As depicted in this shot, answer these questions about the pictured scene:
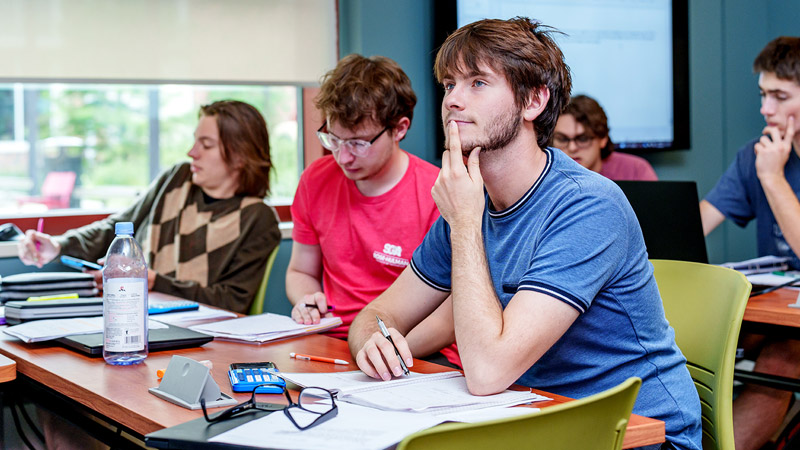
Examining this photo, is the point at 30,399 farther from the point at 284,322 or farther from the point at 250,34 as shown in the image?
the point at 250,34

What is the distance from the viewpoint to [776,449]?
107 inches

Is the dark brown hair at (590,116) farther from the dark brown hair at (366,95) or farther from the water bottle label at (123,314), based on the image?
the water bottle label at (123,314)

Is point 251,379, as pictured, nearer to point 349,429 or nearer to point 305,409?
point 305,409

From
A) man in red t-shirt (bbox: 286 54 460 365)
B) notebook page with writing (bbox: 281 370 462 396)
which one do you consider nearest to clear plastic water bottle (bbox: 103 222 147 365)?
notebook page with writing (bbox: 281 370 462 396)

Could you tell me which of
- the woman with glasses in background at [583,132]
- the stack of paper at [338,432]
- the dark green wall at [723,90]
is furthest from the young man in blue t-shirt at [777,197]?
the stack of paper at [338,432]

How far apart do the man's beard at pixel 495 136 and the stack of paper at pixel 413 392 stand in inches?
16.5

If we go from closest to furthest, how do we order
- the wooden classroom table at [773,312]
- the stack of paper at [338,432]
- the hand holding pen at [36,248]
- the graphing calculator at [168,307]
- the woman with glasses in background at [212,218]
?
the stack of paper at [338,432] → the wooden classroom table at [773,312] → the graphing calculator at [168,307] → the hand holding pen at [36,248] → the woman with glasses in background at [212,218]

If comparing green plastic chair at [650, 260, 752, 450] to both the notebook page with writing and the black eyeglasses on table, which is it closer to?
the notebook page with writing

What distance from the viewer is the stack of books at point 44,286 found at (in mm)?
2141

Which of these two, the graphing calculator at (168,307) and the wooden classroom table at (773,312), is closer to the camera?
the wooden classroom table at (773,312)

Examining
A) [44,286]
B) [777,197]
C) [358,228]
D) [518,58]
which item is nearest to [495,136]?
[518,58]

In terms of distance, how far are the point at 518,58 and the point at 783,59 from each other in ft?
5.17

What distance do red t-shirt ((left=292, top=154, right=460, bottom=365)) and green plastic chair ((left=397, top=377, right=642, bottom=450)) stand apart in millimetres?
1275

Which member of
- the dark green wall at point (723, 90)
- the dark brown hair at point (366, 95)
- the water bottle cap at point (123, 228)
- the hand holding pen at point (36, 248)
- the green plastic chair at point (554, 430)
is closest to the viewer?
the green plastic chair at point (554, 430)
